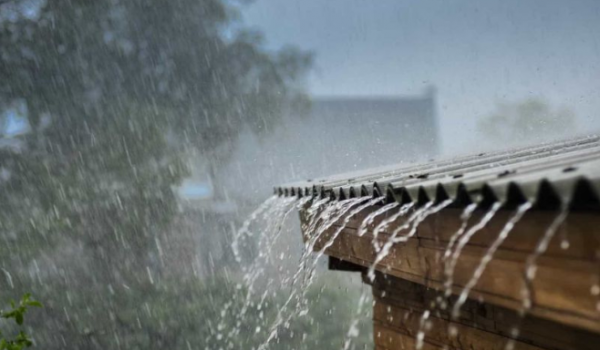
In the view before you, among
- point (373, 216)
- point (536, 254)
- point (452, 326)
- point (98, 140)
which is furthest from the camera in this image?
point (98, 140)

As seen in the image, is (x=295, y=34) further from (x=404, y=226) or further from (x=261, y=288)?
(x=404, y=226)

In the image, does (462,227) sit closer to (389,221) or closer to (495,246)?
(495,246)

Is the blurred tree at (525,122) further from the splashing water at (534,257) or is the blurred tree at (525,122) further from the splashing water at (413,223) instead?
the splashing water at (534,257)

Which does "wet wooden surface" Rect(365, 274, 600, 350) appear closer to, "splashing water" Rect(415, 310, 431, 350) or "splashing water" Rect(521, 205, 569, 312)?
"splashing water" Rect(415, 310, 431, 350)

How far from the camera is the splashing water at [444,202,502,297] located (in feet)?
4.62

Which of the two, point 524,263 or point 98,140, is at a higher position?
point 98,140

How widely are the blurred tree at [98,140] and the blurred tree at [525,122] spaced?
19278 millimetres

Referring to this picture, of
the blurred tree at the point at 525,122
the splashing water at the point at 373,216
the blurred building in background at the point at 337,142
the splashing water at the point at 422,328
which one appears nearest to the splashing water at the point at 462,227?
the splashing water at the point at 373,216

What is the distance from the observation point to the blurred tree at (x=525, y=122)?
29.7 m

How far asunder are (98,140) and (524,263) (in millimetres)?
11922

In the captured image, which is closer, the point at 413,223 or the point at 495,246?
the point at 495,246

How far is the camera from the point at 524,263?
1.38 m

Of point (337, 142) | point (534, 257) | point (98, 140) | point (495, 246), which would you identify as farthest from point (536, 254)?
point (337, 142)

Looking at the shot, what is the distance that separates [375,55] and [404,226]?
3725 centimetres
